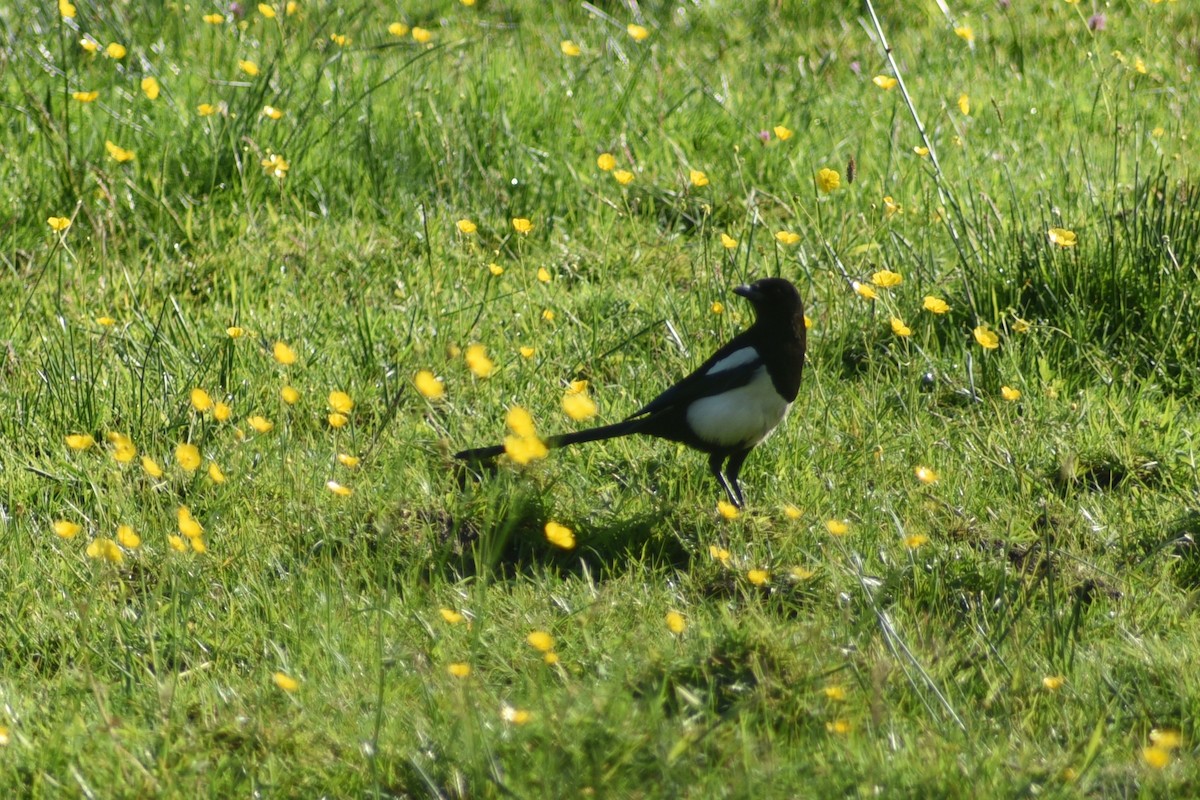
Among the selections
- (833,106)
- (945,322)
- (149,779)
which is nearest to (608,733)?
(149,779)

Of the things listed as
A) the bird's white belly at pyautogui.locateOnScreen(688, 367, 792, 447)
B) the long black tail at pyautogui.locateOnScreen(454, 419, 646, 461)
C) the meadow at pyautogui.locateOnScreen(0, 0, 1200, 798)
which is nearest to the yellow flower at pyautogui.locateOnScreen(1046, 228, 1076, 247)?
the meadow at pyautogui.locateOnScreen(0, 0, 1200, 798)

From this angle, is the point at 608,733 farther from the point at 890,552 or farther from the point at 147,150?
the point at 147,150

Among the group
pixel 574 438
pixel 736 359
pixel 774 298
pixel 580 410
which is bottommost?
pixel 574 438

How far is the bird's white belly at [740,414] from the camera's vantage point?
125 inches

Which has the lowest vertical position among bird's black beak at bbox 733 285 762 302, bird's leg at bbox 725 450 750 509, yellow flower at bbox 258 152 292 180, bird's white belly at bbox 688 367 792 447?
bird's leg at bbox 725 450 750 509

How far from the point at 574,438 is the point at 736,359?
0.42 metres

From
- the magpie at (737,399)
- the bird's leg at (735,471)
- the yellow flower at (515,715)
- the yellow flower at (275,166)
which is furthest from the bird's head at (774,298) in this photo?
the yellow flower at (275,166)

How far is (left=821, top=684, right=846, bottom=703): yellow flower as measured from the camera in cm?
229

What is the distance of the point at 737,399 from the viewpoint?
320cm

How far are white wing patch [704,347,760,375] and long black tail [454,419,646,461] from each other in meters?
0.22

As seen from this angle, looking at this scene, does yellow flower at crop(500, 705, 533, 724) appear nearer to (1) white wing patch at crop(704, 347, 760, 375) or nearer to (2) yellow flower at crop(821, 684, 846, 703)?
(2) yellow flower at crop(821, 684, 846, 703)

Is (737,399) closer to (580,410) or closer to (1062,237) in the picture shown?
(580,410)

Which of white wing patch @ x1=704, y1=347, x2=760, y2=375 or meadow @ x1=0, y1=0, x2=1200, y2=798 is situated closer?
meadow @ x1=0, y1=0, x2=1200, y2=798

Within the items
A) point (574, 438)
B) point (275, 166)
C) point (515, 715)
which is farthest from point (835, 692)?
point (275, 166)
